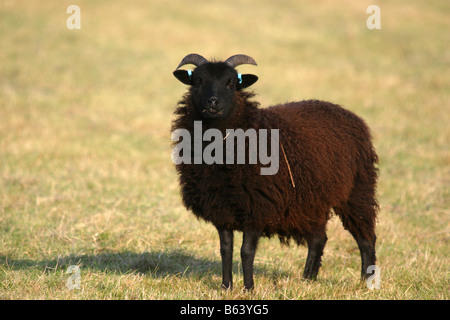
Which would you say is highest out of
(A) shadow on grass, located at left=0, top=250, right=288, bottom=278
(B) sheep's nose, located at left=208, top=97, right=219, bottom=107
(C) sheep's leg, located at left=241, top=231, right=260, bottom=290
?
(B) sheep's nose, located at left=208, top=97, right=219, bottom=107

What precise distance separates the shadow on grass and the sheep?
0.87m

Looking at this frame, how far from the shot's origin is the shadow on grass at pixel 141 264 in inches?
265

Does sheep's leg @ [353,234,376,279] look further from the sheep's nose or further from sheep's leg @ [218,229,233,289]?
the sheep's nose

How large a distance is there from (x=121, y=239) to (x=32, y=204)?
2113mm

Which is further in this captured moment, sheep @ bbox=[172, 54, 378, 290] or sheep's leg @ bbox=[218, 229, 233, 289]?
sheep's leg @ bbox=[218, 229, 233, 289]

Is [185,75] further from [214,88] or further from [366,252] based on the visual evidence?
[366,252]

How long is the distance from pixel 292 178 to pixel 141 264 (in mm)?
2286

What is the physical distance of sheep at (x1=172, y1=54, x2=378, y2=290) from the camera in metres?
6.09

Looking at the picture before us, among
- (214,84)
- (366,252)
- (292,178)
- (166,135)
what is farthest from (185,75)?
(166,135)

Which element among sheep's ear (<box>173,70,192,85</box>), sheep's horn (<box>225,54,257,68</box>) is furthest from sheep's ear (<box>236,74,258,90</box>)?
sheep's ear (<box>173,70,192,85</box>)

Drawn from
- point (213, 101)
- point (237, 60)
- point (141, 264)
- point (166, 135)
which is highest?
point (237, 60)

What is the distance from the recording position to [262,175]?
611 cm

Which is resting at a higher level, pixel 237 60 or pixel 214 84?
pixel 237 60
